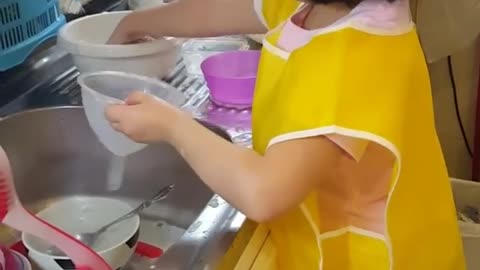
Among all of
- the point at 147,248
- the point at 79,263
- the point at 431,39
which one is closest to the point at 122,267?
the point at 147,248

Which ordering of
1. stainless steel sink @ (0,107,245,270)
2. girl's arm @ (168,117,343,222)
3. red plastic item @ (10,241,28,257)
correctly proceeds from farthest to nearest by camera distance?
1. stainless steel sink @ (0,107,245,270)
2. red plastic item @ (10,241,28,257)
3. girl's arm @ (168,117,343,222)

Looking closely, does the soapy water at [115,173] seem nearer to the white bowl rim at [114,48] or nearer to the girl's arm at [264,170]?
the white bowl rim at [114,48]

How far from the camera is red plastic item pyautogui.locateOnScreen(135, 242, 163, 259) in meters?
1.10

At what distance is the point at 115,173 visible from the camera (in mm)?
1264

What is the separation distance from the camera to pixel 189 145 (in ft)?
2.81

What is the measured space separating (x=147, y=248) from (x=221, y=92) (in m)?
0.27

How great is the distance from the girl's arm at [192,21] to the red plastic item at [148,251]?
0.33 meters

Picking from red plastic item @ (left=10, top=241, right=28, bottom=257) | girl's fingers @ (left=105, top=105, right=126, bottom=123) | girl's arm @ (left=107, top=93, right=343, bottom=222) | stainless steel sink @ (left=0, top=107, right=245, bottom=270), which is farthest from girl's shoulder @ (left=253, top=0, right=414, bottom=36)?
red plastic item @ (left=10, top=241, right=28, bottom=257)

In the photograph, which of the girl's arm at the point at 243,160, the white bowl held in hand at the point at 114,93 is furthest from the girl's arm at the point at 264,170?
the white bowl held in hand at the point at 114,93

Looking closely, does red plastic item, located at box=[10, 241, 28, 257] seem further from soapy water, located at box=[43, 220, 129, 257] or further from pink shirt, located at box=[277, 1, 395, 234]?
pink shirt, located at box=[277, 1, 395, 234]

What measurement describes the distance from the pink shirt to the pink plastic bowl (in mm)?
306

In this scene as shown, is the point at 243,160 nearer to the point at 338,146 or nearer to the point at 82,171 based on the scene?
the point at 338,146

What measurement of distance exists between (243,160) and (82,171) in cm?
50

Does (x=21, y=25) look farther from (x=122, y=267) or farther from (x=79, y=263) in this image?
(x=79, y=263)
